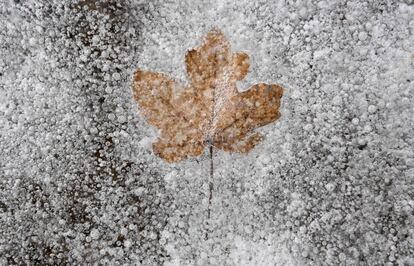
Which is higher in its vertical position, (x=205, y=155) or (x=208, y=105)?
(x=208, y=105)

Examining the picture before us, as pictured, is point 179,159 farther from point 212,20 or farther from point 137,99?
point 212,20

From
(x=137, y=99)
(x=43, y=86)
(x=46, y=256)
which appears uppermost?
(x=43, y=86)

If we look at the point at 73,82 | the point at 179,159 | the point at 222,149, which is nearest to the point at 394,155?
the point at 222,149

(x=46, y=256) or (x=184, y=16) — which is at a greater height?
(x=184, y=16)

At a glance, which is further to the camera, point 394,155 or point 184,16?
point 184,16
